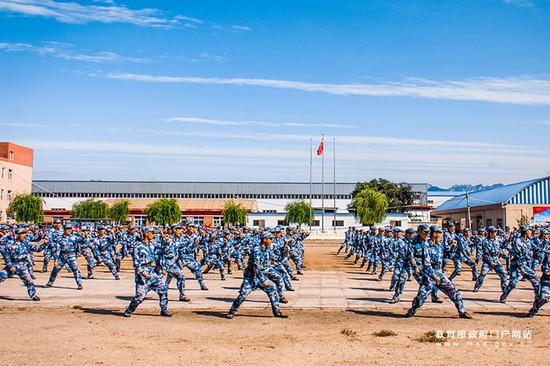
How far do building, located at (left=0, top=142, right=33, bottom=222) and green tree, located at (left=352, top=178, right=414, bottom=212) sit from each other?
52586 millimetres

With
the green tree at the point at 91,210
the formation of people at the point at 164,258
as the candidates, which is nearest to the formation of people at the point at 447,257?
the formation of people at the point at 164,258

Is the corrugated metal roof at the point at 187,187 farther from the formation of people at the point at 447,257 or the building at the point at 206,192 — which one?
the formation of people at the point at 447,257

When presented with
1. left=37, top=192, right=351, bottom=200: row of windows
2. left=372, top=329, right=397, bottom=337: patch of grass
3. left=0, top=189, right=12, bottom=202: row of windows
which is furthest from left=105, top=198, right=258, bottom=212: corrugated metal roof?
left=372, top=329, right=397, bottom=337: patch of grass

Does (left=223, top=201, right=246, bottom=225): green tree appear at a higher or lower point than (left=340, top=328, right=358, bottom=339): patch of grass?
higher

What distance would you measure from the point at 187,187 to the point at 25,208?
1557 inches

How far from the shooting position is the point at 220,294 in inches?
740

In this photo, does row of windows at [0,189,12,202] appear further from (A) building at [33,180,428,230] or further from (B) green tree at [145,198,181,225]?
(A) building at [33,180,428,230]

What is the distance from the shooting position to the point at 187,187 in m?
112

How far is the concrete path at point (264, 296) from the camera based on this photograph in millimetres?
16344

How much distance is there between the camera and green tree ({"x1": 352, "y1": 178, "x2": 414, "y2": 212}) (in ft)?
338

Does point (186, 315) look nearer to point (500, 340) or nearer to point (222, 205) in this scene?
point (500, 340)

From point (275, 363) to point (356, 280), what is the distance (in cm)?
1385

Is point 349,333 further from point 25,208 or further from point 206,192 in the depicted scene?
point 206,192

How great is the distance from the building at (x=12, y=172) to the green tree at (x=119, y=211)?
40.4 feet
